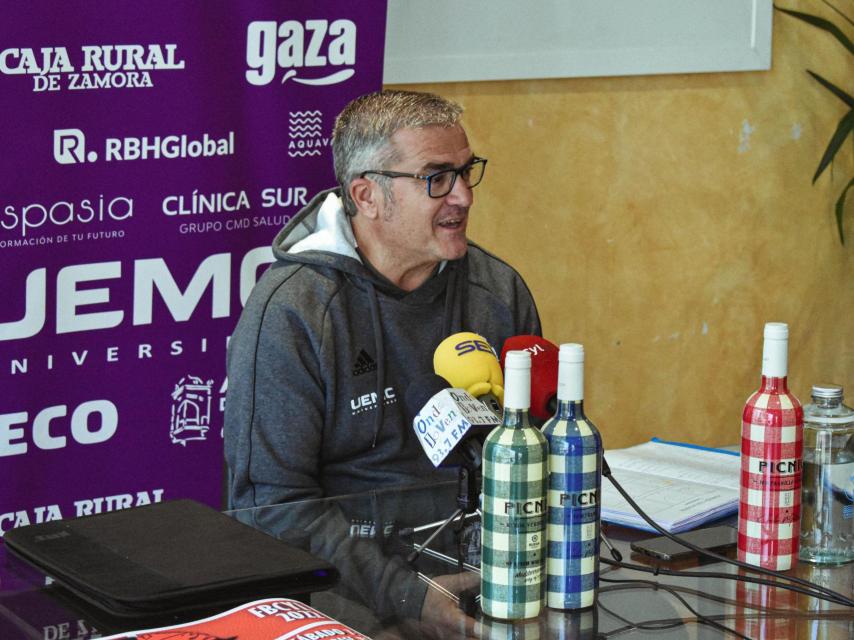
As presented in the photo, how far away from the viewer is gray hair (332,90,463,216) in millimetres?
2320

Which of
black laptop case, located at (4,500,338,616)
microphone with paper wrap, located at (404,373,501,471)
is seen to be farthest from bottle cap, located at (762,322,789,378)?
black laptop case, located at (4,500,338,616)

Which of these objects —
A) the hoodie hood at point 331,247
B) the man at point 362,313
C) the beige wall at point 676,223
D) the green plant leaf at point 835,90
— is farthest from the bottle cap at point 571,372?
the green plant leaf at point 835,90

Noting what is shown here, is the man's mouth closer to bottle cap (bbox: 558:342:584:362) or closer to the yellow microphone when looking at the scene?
the yellow microphone

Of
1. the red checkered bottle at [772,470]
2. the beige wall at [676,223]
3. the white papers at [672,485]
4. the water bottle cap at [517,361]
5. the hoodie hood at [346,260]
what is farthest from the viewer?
the beige wall at [676,223]

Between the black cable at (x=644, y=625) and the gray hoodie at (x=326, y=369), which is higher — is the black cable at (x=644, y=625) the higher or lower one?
the lower one

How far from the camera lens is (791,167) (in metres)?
4.15

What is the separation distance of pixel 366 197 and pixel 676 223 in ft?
6.00

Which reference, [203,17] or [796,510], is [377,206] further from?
[796,510]

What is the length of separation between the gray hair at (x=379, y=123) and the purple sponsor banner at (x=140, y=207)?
578 millimetres

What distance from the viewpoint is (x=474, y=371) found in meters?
1.59

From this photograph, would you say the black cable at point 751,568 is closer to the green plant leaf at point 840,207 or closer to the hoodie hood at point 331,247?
the hoodie hood at point 331,247

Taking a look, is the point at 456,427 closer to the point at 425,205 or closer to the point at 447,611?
the point at 447,611

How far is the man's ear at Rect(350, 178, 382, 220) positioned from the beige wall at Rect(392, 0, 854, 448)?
1193 mm

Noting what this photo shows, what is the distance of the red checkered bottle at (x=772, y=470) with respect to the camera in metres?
1.54
